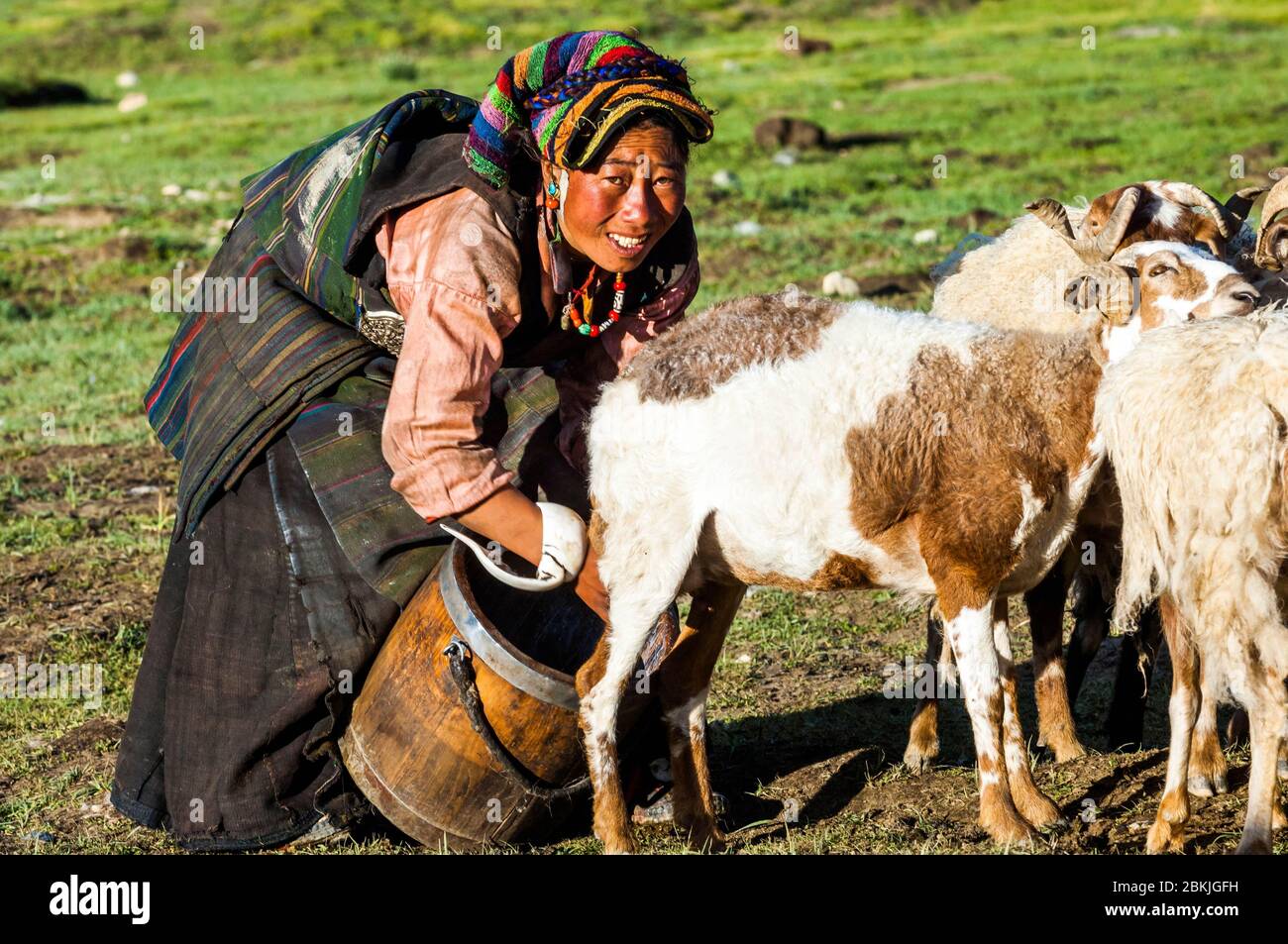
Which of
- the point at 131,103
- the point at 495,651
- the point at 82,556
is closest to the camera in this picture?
the point at 495,651

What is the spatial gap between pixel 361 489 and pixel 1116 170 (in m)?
14.8

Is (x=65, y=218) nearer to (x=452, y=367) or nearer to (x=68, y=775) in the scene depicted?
(x=68, y=775)

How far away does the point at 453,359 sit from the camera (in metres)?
4.00

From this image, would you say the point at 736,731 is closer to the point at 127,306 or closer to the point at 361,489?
the point at 361,489

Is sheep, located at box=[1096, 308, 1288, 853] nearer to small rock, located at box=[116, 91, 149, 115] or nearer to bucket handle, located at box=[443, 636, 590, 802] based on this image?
bucket handle, located at box=[443, 636, 590, 802]

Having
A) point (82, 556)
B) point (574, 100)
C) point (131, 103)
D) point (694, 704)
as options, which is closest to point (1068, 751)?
point (694, 704)

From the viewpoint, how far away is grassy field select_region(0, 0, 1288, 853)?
515 cm

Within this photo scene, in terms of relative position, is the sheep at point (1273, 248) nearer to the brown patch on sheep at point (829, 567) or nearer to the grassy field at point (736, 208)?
the grassy field at point (736, 208)

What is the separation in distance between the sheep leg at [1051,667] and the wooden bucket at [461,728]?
1.48 meters

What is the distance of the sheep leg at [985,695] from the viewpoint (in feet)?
14.0

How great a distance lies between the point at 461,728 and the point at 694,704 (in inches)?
28.2

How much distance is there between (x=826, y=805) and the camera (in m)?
4.92

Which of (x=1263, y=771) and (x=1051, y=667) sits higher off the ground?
(x=1263, y=771)
